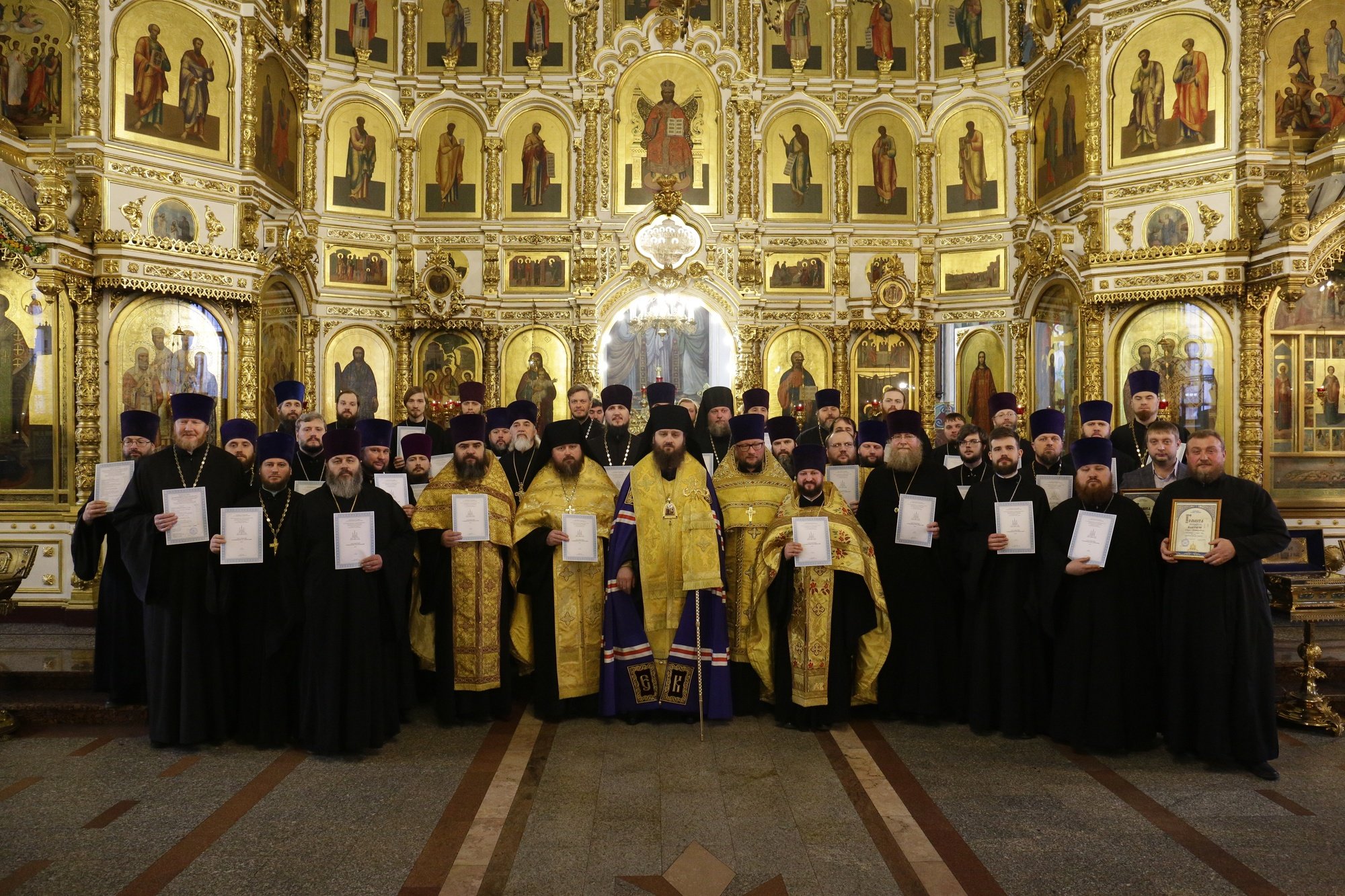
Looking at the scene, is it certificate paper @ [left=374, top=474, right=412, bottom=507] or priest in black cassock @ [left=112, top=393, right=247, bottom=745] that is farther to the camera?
certificate paper @ [left=374, top=474, right=412, bottom=507]

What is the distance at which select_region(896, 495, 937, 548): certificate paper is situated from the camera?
20.3 feet

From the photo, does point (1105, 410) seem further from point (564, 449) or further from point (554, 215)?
point (554, 215)

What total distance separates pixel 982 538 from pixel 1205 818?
6.95 feet

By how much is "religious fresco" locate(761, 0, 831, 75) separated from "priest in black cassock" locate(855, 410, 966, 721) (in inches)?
460

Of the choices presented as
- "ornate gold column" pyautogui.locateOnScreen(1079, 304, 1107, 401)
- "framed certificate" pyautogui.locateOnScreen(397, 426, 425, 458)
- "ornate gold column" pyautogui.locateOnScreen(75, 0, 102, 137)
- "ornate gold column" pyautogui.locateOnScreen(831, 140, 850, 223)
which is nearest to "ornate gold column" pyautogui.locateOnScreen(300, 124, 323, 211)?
"ornate gold column" pyautogui.locateOnScreen(75, 0, 102, 137)

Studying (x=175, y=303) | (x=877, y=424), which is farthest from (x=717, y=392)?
(x=175, y=303)

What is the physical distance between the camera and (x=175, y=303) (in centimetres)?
1114

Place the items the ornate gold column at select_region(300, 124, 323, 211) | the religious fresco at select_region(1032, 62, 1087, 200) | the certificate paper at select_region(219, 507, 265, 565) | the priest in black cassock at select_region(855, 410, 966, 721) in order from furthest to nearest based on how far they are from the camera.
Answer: the ornate gold column at select_region(300, 124, 323, 211), the religious fresco at select_region(1032, 62, 1087, 200), the priest in black cassock at select_region(855, 410, 966, 721), the certificate paper at select_region(219, 507, 265, 565)

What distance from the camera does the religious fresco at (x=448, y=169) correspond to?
1605 cm

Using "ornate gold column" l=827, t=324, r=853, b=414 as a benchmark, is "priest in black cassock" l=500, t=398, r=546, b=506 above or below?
below

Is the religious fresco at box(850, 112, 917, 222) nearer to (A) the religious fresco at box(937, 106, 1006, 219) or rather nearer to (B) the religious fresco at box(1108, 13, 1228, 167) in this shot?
(A) the religious fresco at box(937, 106, 1006, 219)

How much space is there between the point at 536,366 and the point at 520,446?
7908 millimetres

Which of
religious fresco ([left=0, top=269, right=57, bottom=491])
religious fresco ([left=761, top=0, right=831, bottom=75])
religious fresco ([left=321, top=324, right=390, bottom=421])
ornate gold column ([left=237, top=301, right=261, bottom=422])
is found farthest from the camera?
religious fresco ([left=761, top=0, right=831, bottom=75])

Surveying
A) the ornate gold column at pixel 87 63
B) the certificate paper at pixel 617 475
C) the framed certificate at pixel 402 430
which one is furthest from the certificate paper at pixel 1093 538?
the ornate gold column at pixel 87 63
